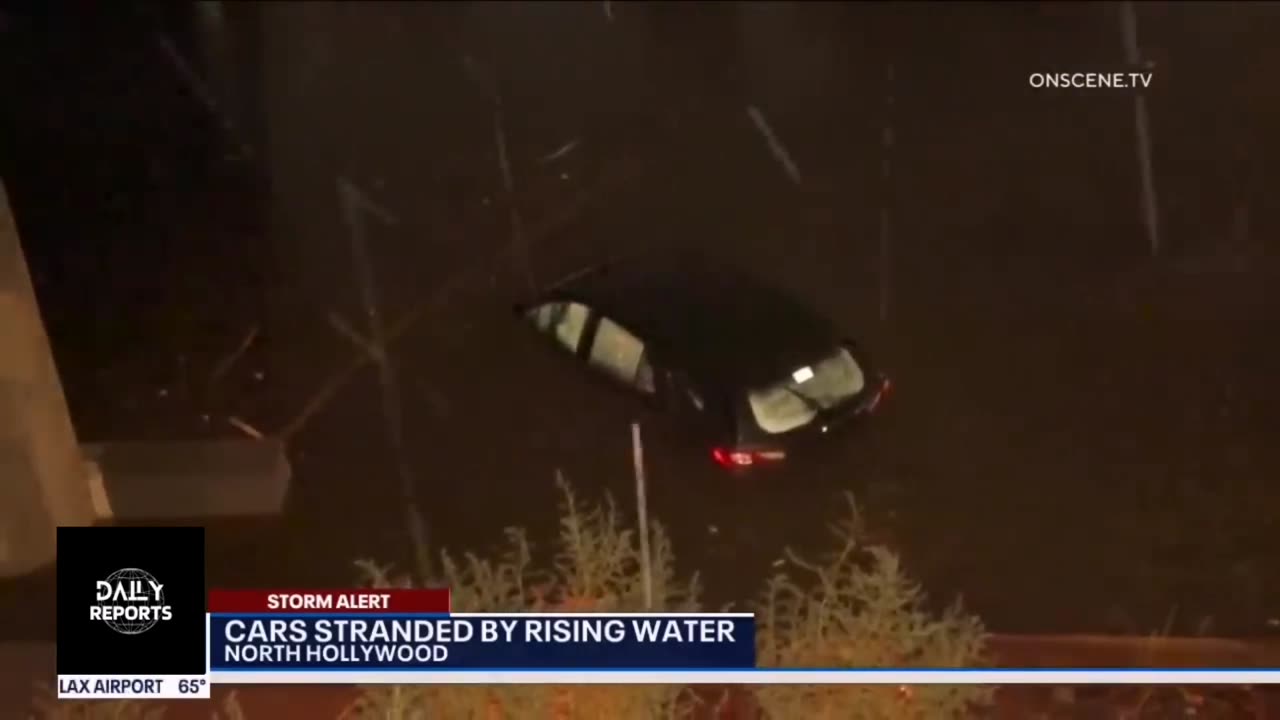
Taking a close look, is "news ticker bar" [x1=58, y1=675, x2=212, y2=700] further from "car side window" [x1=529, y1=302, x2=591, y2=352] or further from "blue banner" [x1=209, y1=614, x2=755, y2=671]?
"car side window" [x1=529, y1=302, x2=591, y2=352]

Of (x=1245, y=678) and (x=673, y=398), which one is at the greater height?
(x=673, y=398)

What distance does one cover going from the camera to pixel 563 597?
727 millimetres

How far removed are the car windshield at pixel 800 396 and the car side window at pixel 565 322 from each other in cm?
10

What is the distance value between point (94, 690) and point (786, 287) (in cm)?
44

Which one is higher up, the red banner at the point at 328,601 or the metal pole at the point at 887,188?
the metal pole at the point at 887,188

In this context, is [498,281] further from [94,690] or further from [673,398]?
[94,690]

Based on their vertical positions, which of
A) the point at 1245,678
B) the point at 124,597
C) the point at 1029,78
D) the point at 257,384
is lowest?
the point at 1245,678

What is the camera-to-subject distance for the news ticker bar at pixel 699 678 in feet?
2.37

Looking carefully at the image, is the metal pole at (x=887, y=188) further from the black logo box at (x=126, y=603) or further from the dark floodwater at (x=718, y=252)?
the black logo box at (x=126, y=603)

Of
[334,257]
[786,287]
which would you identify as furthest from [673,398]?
[334,257]

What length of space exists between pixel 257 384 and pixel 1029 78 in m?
0.47

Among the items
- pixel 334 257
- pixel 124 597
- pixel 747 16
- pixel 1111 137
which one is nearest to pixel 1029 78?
pixel 1111 137

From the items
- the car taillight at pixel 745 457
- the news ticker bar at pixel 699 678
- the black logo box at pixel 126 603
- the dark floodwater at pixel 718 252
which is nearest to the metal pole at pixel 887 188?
the dark floodwater at pixel 718 252

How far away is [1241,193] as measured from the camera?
745mm
